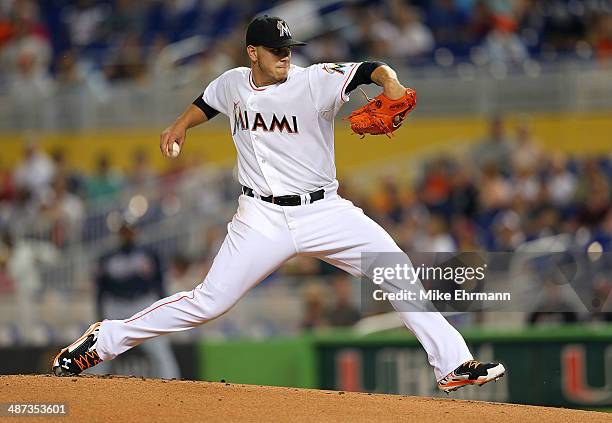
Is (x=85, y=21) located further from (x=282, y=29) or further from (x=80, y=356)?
(x=282, y=29)

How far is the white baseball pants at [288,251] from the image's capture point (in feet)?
24.0

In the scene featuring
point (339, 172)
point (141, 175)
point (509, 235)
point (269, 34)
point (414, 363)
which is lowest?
point (414, 363)

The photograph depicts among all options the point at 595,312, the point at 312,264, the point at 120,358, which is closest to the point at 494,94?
the point at 312,264

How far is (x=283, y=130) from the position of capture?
7312 millimetres

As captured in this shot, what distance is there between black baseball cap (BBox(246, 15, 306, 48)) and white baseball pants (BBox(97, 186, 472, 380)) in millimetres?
884

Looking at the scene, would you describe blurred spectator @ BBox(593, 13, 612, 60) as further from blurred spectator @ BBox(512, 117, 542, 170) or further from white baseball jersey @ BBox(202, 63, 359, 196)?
white baseball jersey @ BBox(202, 63, 359, 196)

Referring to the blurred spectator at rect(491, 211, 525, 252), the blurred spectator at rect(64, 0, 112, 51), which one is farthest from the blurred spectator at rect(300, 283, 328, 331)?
the blurred spectator at rect(64, 0, 112, 51)

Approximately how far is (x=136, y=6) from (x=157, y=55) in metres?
1.46

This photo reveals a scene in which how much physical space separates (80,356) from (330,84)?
87.2 inches

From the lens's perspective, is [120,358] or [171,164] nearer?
[120,358]

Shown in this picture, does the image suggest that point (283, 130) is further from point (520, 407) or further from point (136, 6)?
point (136, 6)

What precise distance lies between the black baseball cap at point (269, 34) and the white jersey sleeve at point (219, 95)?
1.32 feet

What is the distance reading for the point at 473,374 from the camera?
7250 mm

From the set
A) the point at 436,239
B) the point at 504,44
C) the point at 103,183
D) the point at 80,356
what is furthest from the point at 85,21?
the point at 80,356
